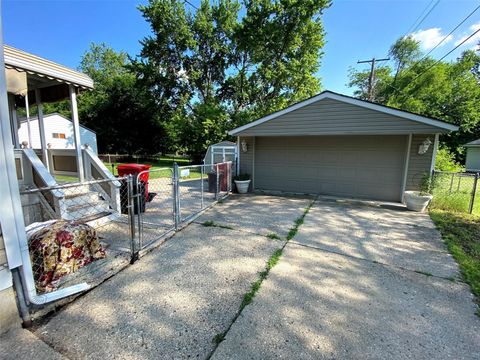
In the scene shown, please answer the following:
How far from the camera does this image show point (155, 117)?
24750 mm

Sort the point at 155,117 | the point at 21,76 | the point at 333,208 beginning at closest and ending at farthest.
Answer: the point at 21,76 < the point at 333,208 < the point at 155,117

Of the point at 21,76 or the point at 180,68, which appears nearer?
the point at 21,76

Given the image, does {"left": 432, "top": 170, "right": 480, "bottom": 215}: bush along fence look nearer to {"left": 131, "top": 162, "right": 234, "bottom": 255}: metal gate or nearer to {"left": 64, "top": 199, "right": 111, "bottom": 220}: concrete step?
{"left": 131, "top": 162, "right": 234, "bottom": 255}: metal gate

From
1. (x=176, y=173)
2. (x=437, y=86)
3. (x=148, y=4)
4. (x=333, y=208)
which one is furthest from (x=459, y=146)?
(x=148, y=4)

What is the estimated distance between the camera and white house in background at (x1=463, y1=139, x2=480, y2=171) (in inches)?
747

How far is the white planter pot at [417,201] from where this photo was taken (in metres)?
6.04

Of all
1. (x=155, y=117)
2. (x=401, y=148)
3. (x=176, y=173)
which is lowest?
(x=176, y=173)

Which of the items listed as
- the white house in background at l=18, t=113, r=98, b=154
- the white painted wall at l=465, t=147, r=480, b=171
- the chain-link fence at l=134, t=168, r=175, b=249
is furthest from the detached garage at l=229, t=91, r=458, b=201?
the white painted wall at l=465, t=147, r=480, b=171

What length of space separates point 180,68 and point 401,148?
21.1 meters

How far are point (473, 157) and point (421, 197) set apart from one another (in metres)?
21.1

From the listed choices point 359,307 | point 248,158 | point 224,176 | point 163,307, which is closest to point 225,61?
point 248,158

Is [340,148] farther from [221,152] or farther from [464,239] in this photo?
[221,152]

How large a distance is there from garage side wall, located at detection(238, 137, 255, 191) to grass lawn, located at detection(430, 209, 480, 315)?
226 inches

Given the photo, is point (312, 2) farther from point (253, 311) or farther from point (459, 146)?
point (253, 311)
